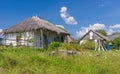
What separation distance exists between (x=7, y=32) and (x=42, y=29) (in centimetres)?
500

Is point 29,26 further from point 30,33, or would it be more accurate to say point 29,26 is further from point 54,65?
point 54,65

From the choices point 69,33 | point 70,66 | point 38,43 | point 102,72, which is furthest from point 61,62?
point 69,33

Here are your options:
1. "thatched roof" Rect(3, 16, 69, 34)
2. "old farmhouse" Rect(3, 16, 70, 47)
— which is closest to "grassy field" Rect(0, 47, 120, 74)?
"old farmhouse" Rect(3, 16, 70, 47)

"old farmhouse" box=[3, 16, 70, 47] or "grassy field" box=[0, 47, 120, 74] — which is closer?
"grassy field" box=[0, 47, 120, 74]

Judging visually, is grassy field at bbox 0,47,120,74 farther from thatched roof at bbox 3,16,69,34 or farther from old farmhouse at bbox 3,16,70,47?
thatched roof at bbox 3,16,69,34

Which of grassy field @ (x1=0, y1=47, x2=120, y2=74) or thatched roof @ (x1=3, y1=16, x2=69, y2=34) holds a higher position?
thatched roof @ (x1=3, y1=16, x2=69, y2=34)

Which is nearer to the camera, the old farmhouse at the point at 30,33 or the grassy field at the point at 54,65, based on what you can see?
the grassy field at the point at 54,65

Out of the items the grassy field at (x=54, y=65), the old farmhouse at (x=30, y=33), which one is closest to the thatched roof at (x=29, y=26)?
the old farmhouse at (x=30, y=33)

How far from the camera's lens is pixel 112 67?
798 centimetres

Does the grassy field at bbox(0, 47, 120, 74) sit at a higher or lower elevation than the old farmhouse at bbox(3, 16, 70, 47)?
lower

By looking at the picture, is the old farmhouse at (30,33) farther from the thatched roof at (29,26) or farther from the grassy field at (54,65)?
the grassy field at (54,65)

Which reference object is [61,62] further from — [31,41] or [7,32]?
[7,32]

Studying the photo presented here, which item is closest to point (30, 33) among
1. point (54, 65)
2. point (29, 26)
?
point (29, 26)

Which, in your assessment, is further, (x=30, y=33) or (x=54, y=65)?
(x=30, y=33)
